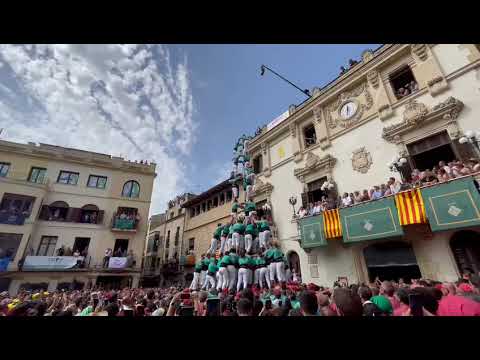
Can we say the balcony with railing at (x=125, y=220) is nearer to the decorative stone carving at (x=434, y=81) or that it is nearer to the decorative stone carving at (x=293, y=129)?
the decorative stone carving at (x=293, y=129)

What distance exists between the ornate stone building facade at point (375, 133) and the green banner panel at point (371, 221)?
45.3 inches

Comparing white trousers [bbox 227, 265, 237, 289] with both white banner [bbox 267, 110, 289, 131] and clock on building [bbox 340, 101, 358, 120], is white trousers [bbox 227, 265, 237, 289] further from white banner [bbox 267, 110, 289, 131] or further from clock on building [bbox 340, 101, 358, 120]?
white banner [bbox 267, 110, 289, 131]

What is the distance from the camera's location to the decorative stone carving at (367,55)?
12.6m

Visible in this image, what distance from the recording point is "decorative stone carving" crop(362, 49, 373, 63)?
1257 centimetres

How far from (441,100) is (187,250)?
74.9ft

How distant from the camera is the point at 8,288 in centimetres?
1543

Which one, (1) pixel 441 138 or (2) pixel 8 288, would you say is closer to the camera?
(1) pixel 441 138

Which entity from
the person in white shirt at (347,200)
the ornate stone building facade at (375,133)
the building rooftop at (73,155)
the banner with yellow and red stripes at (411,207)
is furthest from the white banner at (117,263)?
the banner with yellow and red stripes at (411,207)

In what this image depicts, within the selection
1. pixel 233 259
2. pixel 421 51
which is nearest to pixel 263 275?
pixel 233 259

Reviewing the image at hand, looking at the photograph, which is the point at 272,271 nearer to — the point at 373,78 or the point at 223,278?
the point at 223,278

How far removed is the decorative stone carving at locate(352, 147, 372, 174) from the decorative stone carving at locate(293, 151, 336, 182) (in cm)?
121

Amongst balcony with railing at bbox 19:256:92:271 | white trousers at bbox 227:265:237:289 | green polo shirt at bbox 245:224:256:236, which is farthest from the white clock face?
balcony with railing at bbox 19:256:92:271
